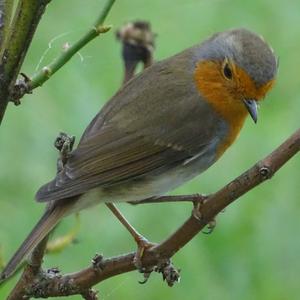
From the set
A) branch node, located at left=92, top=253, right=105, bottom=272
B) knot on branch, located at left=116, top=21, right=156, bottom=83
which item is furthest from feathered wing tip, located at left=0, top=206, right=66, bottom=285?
knot on branch, located at left=116, top=21, right=156, bottom=83

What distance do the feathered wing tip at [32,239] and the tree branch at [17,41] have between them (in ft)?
2.09

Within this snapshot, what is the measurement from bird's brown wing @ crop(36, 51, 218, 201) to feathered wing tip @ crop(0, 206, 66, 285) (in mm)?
438

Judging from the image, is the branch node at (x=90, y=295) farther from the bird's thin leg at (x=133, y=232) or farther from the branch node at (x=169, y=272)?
the bird's thin leg at (x=133, y=232)

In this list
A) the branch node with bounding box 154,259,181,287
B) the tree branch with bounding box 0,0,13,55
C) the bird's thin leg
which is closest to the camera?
the tree branch with bounding box 0,0,13,55

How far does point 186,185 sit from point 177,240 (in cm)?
185

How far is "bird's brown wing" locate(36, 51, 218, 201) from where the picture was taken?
3779mm

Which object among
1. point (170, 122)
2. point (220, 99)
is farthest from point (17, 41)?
point (220, 99)

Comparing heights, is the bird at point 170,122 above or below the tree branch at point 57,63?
below

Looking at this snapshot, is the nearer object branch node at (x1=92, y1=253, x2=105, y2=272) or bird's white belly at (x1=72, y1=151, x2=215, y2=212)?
branch node at (x1=92, y1=253, x2=105, y2=272)

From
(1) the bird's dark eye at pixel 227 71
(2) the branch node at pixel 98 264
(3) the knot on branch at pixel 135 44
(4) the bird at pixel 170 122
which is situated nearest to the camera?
(2) the branch node at pixel 98 264

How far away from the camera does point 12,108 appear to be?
4.76m

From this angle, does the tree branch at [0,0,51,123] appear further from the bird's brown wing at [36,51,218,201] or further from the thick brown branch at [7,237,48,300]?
the bird's brown wing at [36,51,218,201]

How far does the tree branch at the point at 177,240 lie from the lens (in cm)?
216

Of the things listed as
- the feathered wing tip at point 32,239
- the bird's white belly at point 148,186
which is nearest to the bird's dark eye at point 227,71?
the bird's white belly at point 148,186
